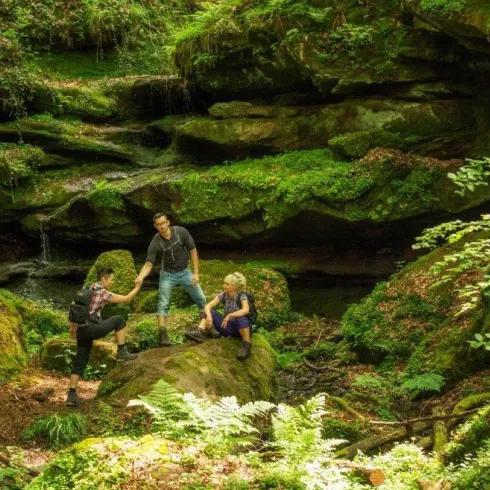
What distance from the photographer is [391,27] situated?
15.7 metres

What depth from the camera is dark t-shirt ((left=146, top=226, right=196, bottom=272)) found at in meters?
8.97

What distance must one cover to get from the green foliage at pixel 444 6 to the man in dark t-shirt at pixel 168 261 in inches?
301

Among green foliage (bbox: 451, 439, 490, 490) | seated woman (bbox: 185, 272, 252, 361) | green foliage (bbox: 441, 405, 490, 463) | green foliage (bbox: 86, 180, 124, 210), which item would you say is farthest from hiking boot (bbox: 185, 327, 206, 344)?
green foliage (bbox: 86, 180, 124, 210)

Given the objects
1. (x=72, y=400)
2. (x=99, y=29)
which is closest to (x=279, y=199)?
(x=72, y=400)

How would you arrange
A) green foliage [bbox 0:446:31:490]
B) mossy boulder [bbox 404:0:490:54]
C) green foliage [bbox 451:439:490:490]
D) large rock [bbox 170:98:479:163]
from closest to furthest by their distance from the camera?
green foliage [bbox 451:439:490:490]
green foliage [bbox 0:446:31:490]
mossy boulder [bbox 404:0:490:54]
large rock [bbox 170:98:479:163]

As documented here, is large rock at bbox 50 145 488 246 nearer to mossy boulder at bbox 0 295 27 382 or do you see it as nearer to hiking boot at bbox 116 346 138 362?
mossy boulder at bbox 0 295 27 382

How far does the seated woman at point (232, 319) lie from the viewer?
8289 millimetres

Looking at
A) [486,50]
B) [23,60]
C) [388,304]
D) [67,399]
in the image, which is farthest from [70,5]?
[67,399]

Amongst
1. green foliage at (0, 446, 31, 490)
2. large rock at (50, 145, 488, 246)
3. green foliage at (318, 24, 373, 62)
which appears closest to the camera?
green foliage at (0, 446, 31, 490)

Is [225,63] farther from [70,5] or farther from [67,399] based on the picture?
[67,399]

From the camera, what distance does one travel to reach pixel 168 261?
9.03 m

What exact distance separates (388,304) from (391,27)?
7.76 m

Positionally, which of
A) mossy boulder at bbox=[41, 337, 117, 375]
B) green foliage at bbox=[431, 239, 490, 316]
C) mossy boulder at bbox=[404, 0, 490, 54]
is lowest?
mossy boulder at bbox=[41, 337, 117, 375]

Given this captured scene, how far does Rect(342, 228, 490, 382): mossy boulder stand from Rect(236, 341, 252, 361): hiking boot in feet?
10.0
